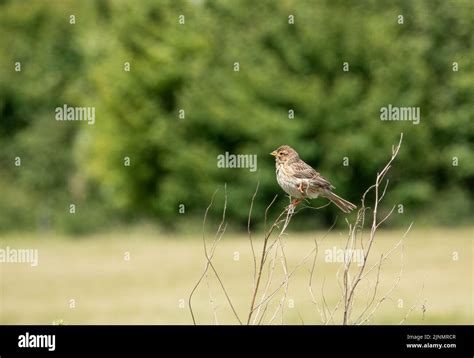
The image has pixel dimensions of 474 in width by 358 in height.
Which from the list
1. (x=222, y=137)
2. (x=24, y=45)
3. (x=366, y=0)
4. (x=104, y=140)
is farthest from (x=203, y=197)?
(x=24, y=45)

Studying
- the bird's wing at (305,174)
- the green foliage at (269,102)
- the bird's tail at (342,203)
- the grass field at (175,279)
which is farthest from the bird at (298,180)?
the green foliage at (269,102)

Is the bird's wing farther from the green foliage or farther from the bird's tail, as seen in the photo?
the green foliage

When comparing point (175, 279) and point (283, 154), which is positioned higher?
point (283, 154)

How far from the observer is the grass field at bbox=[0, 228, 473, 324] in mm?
26797

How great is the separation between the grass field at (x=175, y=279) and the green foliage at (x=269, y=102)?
6.85 feet

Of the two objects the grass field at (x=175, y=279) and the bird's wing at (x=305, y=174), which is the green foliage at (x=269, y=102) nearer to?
the grass field at (x=175, y=279)

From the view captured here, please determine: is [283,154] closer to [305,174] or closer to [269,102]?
[305,174]

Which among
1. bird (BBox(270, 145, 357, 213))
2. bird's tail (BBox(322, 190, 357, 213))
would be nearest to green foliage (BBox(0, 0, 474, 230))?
bird (BBox(270, 145, 357, 213))

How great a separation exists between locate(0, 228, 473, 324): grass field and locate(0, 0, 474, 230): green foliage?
2.09m

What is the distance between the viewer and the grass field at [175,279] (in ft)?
87.9

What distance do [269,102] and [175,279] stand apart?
11.9 metres

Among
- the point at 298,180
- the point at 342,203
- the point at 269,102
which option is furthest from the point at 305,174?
the point at 269,102

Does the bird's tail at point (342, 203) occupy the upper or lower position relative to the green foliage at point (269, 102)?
lower

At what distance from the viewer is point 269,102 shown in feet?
151
